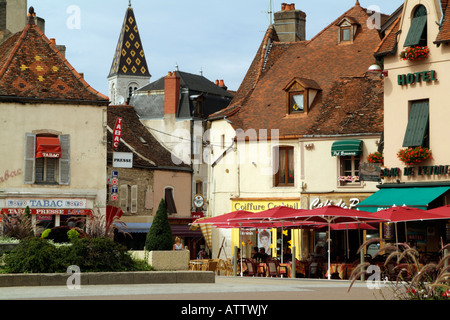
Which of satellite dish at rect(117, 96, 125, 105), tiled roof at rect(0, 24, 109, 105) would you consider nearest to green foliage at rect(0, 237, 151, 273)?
tiled roof at rect(0, 24, 109, 105)

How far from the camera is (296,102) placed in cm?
4191

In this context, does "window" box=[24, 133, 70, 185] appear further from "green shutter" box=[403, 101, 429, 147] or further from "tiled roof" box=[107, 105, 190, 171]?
"green shutter" box=[403, 101, 429, 147]

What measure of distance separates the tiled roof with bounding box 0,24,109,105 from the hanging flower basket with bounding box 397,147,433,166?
13965mm

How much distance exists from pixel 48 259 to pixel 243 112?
79.4 feet

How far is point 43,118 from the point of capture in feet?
126

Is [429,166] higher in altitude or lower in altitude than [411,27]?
lower

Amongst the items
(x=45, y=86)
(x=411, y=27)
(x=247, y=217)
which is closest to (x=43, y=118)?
(x=45, y=86)

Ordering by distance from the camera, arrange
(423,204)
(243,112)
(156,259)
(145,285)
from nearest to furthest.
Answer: (145,285), (156,259), (423,204), (243,112)

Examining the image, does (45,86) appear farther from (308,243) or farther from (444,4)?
(444,4)

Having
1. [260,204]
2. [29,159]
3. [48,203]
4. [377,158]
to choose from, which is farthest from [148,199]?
[377,158]

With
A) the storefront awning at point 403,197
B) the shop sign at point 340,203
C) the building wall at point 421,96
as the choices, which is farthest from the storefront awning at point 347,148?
the storefront awning at point 403,197

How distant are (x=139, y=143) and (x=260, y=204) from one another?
17283 millimetres

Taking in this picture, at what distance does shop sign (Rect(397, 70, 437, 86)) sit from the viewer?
101ft

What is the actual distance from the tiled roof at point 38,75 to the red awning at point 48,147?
1.64 meters
